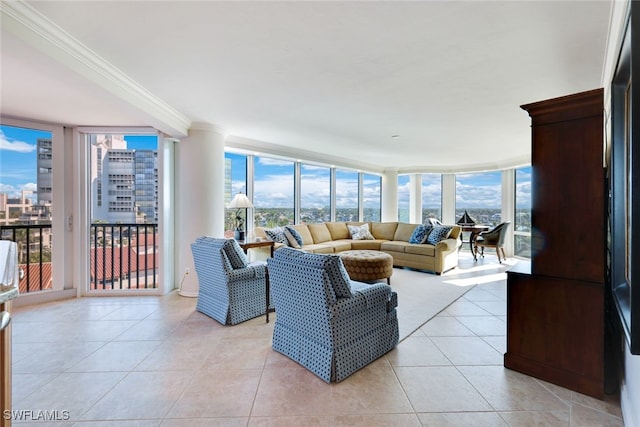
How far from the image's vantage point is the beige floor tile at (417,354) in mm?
2344

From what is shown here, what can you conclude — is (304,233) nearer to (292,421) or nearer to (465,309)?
(465,309)

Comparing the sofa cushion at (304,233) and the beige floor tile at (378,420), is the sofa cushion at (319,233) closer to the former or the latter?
the sofa cushion at (304,233)

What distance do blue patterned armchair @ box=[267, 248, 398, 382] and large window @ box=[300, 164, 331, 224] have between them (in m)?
4.36

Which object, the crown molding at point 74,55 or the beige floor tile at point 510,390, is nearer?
the crown molding at point 74,55

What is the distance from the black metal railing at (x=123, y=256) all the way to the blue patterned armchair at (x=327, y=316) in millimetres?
2967

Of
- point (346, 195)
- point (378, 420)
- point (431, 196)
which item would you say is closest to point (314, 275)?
point (378, 420)

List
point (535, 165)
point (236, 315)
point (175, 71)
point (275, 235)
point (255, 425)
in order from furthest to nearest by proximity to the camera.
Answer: point (275, 235) → point (236, 315) → point (175, 71) → point (535, 165) → point (255, 425)

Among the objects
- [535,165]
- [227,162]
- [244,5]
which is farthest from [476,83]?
[227,162]

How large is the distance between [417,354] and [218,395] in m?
1.63

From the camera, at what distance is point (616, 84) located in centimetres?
139

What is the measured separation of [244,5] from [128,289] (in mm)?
4151

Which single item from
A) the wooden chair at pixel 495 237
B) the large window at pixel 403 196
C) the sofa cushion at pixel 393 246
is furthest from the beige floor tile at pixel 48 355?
the large window at pixel 403 196

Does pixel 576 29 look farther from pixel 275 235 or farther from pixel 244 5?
pixel 275 235

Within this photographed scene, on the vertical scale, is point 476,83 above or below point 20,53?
above
